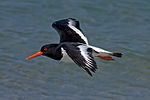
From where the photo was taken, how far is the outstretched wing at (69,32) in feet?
19.5

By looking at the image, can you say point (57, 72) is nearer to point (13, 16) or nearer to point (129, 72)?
point (129, 72)

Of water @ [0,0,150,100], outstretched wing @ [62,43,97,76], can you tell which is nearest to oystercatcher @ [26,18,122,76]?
outstretched wing @ [62,43,97,76]

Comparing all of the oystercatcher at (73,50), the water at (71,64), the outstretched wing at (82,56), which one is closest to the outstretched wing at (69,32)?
the oystercatcher at (73,50)

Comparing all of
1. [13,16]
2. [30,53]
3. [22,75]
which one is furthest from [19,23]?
[22,75]

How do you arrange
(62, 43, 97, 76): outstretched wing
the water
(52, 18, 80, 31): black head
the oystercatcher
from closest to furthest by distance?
(62, 43, 97, 76): outstretched wing
the oystercatcher
the water
(52, 18, 80, 31): black head

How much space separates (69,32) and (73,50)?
132 cm

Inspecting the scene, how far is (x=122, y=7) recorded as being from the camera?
878cm

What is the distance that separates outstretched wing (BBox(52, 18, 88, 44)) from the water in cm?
68

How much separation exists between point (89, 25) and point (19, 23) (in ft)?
5.39

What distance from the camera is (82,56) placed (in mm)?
4660

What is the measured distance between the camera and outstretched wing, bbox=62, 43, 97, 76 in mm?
4434

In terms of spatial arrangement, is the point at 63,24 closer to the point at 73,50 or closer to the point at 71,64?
the point at 71,64

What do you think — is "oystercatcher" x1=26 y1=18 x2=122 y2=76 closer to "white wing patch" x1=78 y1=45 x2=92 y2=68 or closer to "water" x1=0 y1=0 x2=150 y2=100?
"white wing patch" x1=78 y1=45 x2=92 y2=68

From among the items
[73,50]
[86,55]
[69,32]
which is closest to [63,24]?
[69,32]
